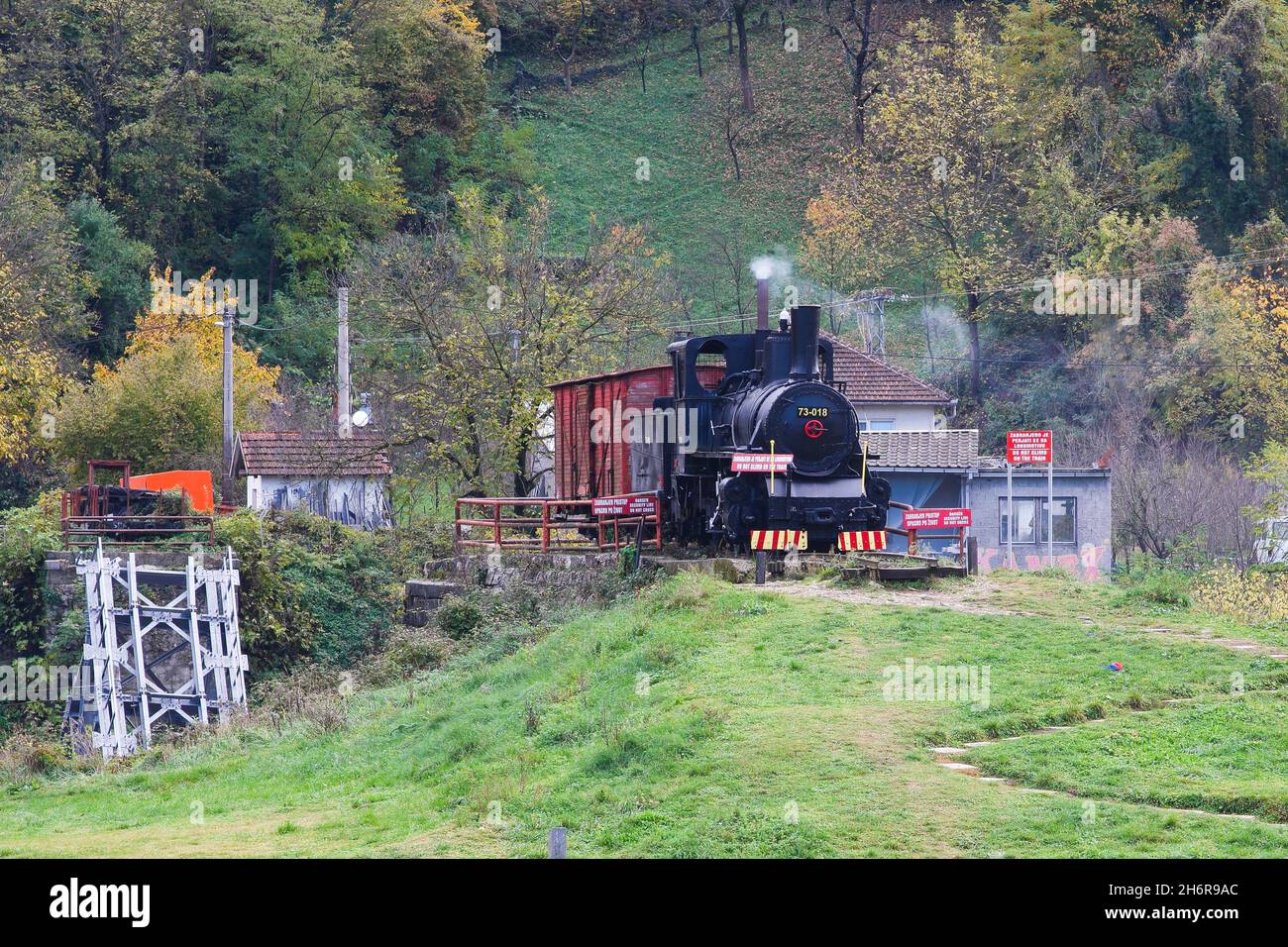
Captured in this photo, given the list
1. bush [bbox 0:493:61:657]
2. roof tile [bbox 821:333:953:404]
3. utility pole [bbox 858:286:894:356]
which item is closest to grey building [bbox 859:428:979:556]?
roof tile [bbox 821:333:953:404]

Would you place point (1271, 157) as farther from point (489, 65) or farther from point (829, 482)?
point (489, 65)

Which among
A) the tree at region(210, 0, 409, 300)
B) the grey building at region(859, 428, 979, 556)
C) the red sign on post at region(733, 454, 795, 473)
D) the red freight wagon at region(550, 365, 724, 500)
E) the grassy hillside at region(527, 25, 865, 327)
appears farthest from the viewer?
the grassy hillside at region(527, 25, 865, 327)

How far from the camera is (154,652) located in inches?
1209

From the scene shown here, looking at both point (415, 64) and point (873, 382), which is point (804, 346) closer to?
point (873, 382)

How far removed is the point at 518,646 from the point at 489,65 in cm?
6345

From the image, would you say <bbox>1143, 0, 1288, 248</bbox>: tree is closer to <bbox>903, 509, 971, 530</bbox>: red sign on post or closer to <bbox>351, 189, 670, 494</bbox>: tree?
<bbox>351, 189, 670, 494</bbox>: tree

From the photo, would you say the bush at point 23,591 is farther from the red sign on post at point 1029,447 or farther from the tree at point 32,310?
the red sign on post at point 1029,447

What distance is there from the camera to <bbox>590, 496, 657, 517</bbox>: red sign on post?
2634cm

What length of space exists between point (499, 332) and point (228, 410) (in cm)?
836

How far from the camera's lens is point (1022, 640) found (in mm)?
17797

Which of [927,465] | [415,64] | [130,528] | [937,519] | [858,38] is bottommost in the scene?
[130,528]

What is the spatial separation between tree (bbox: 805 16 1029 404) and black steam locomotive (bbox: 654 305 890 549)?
30.2m

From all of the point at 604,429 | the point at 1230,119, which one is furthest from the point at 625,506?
the point at 1230,119

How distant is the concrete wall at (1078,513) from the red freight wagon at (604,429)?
1130 cm
